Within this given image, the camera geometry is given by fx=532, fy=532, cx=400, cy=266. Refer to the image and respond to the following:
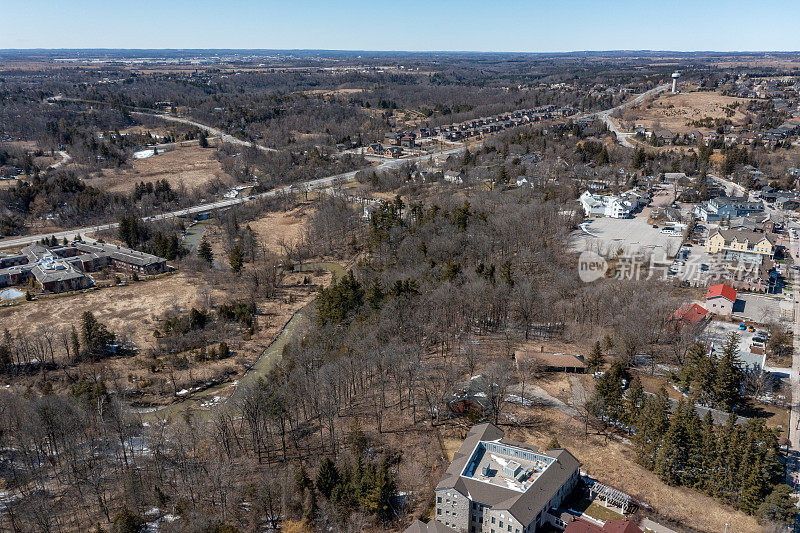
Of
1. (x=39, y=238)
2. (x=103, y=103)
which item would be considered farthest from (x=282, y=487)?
(x=103, y=103)

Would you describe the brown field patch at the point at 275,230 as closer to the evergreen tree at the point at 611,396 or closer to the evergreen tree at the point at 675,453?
the evergreen tree at the point at 611,396

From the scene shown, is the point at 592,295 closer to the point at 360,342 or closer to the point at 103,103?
the point at 360,342

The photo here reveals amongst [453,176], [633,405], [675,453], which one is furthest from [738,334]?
[453,176]

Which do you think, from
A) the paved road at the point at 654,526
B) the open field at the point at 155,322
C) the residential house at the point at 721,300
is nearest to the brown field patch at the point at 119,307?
the open field at the point at 155,322

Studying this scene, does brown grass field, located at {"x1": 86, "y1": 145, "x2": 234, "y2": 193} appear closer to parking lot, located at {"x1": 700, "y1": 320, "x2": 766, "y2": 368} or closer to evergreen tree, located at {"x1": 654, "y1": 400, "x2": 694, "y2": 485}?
parking lot, located at {"x1": 700, "y1": 320, "x2": 766, "y2": 368}

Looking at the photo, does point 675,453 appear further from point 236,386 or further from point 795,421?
point 236,386

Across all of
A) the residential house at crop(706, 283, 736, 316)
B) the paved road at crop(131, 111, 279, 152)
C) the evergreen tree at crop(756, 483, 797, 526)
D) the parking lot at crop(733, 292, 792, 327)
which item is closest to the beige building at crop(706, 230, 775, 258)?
the parking lot at crop(733, 292, 792, 327)
